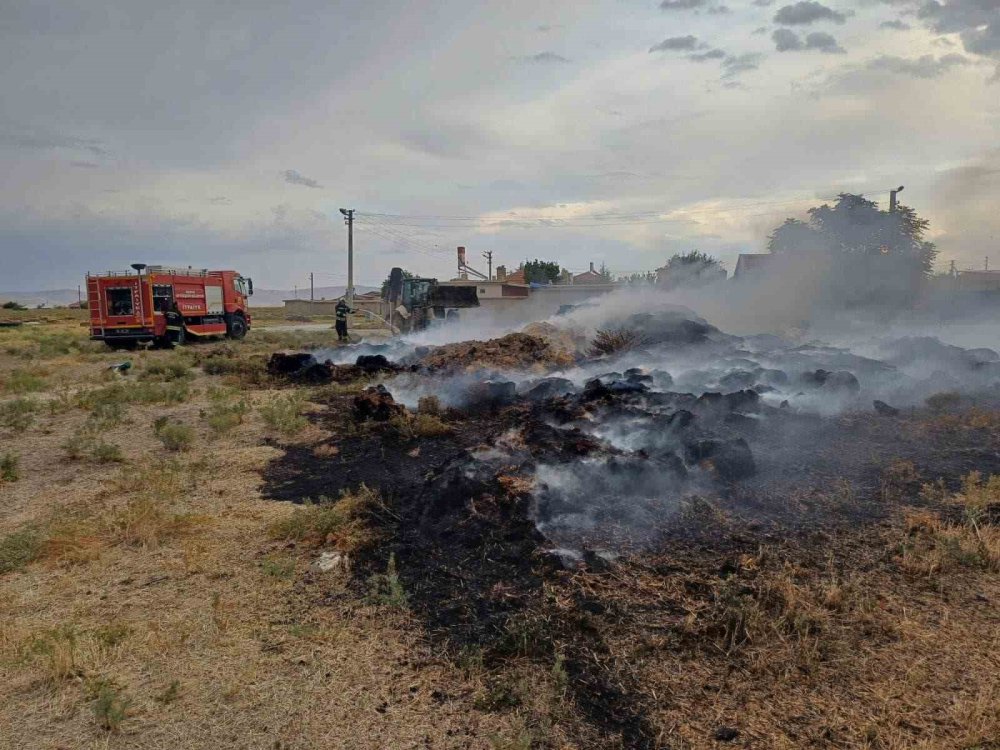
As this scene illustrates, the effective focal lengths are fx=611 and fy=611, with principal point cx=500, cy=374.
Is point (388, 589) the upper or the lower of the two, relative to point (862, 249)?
lower

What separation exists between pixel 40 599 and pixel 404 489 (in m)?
3.39

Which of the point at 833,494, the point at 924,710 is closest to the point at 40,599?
the point at 924,710

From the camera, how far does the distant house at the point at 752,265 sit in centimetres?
2983

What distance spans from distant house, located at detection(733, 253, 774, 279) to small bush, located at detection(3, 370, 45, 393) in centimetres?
2783

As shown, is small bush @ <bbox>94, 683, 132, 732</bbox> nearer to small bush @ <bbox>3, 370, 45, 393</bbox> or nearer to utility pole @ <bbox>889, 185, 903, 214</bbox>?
small bush @ <bbox>3, 370, 45, 393</bbox>

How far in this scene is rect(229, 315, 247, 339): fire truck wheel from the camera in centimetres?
2850

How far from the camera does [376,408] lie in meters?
10.7

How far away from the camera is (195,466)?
8141 mm

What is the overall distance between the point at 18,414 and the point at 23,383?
15.1 feet

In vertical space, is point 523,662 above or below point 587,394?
below

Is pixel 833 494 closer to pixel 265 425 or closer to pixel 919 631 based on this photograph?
pixel 919 631

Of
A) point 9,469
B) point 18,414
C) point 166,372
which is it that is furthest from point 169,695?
point 166,372

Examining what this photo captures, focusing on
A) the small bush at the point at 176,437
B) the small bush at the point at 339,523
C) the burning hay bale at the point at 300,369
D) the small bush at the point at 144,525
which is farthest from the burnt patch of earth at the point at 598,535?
the burning hay bale at the point at 300,369

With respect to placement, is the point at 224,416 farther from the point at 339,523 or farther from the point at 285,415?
the point at 339,523
